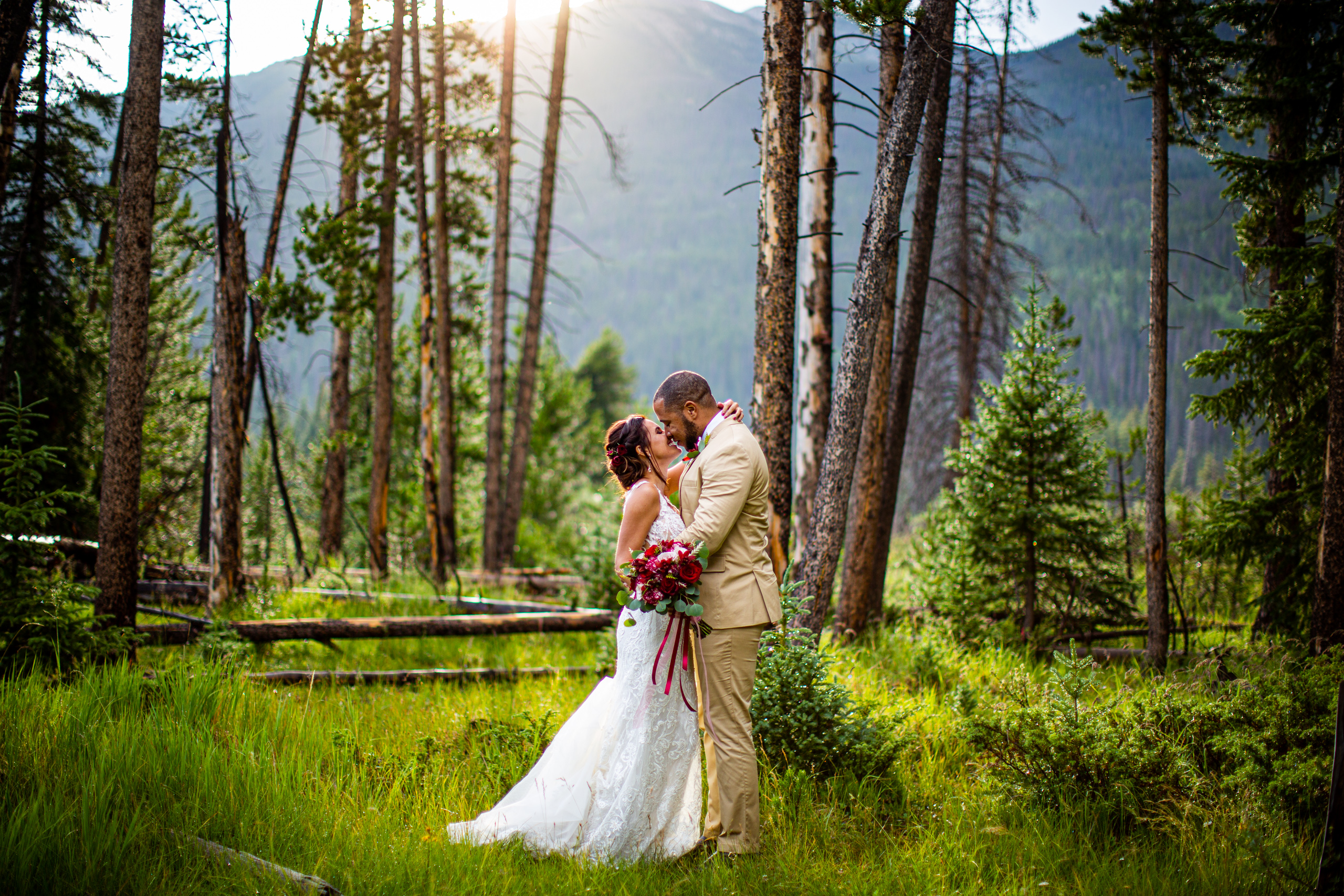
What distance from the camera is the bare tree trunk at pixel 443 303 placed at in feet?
43.4

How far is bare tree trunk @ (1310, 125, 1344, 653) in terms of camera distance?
20.2 feet

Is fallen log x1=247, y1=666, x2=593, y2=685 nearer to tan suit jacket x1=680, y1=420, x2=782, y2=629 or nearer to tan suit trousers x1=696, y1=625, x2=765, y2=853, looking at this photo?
tan suit trousers x1=696, y1=625, x2=765, y2=853

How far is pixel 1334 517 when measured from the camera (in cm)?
617

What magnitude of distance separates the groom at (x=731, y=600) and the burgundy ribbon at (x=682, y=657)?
0.13 ft

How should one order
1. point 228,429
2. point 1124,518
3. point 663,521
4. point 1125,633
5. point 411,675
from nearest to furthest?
point 663,521 → point 411,675 → point 228,429 → point 1125,633 → point 1124,518

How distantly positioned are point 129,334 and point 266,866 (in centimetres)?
442

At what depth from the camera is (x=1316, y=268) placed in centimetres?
700

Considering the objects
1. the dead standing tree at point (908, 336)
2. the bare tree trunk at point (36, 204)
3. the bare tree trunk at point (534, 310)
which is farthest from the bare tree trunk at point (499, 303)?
the dead standing tree at point (908, 336)

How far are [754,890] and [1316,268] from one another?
752cm

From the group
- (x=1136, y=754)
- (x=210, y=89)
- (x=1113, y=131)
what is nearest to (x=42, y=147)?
(x=210, y=89)

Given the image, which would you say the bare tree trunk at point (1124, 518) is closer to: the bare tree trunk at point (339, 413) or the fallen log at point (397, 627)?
the fallen log at point (397, 627)

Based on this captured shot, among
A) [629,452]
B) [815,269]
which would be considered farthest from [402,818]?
[815,269]

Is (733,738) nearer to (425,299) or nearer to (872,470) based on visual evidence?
(872,470)

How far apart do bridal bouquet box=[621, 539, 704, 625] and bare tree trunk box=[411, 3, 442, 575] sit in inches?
374
